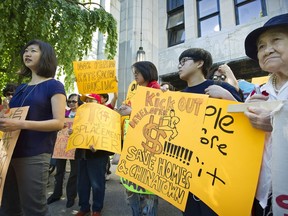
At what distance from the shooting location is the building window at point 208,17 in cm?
843

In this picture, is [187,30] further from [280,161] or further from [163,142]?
[280,161]

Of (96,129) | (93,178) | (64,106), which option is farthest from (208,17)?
(64,106)

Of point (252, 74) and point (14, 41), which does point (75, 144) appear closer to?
point (14, 41)

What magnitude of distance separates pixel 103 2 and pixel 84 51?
253 inches

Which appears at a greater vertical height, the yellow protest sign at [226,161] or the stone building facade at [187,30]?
the stone building facade at [187,30]

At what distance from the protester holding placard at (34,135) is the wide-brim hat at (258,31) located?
1269mm

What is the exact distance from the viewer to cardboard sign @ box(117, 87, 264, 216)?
1.10 meters

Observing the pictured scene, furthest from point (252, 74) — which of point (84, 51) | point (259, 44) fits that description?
point (259, 44)

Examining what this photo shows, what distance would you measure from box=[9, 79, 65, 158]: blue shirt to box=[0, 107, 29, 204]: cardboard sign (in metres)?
0.04

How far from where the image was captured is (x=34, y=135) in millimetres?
1610

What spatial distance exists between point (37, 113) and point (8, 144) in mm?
278

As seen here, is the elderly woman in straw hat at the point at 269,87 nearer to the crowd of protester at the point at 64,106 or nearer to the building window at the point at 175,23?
the crowd of protester at the point at 64,106

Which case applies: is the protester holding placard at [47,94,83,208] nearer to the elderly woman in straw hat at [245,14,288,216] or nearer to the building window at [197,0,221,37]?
the elderly woman in straw hat at [245,14,288,216]

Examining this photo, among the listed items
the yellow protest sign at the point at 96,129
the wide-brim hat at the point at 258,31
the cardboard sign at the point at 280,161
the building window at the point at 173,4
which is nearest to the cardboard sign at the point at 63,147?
the yellow protest sign at the point at 96,129
